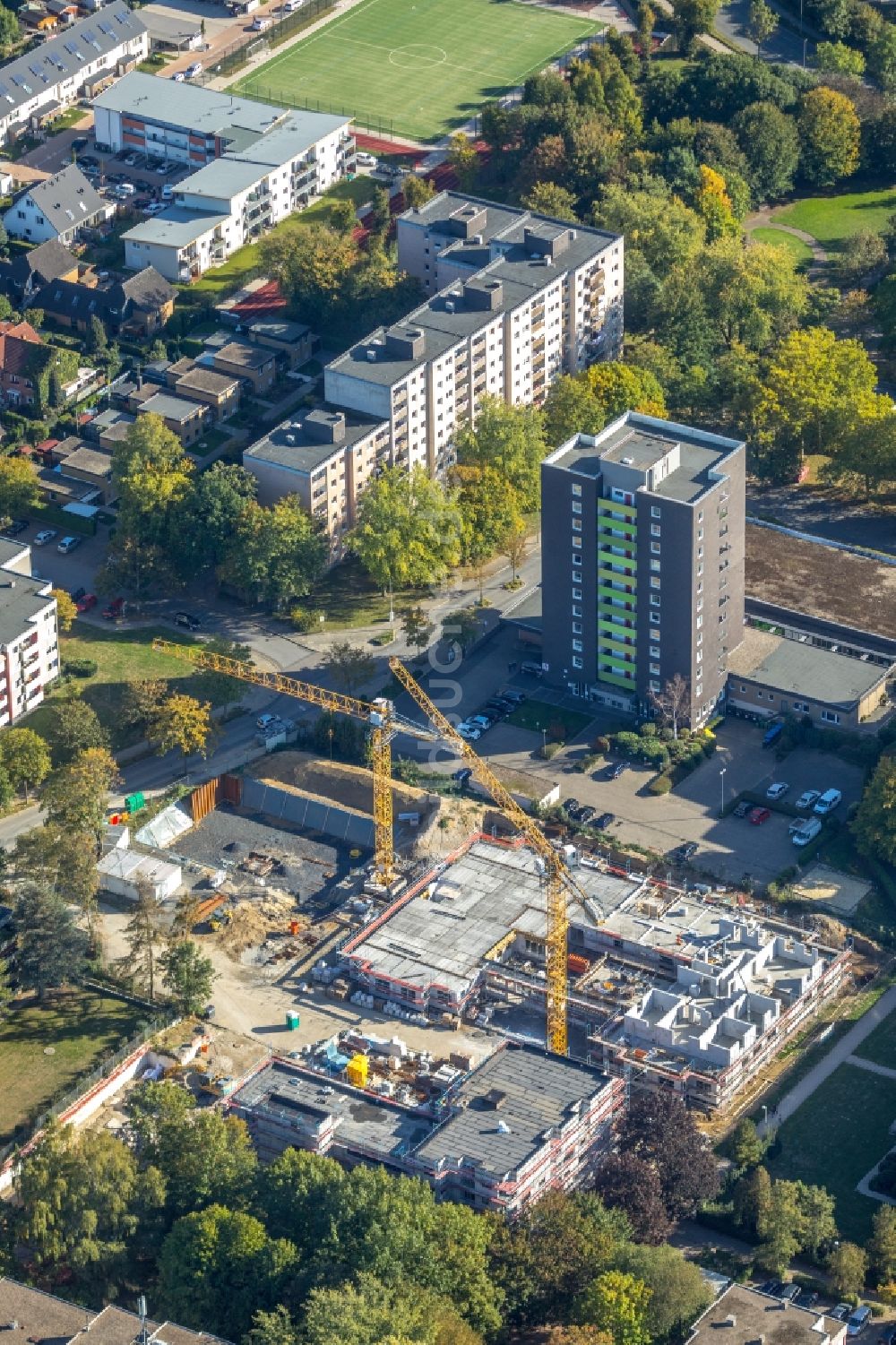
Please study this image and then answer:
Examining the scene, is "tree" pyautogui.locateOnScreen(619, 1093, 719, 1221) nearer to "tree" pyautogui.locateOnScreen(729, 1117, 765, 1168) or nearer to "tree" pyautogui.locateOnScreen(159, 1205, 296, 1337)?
"tree" pyautogui.locateOnScreen(729, 1117, 765, 1168)

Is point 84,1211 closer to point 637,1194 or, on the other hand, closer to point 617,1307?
point 617,1307

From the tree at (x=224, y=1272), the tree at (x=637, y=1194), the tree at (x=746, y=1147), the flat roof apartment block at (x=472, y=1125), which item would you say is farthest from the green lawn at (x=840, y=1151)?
the tree at (x=224, y=1272)

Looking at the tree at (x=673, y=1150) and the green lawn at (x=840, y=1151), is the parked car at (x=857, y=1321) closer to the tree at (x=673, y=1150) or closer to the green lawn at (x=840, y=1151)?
the green lawn at (x=840, y=1151)

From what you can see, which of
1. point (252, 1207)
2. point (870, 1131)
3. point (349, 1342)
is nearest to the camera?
point (349, 1342)

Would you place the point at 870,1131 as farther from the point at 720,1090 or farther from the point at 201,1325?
the point at 201,1325

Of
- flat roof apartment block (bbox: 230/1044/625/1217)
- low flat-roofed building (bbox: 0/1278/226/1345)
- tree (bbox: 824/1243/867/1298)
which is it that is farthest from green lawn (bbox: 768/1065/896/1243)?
low flat-roofed building (bbox: 0/1278/226/1345)

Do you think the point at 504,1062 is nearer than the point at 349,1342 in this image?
No

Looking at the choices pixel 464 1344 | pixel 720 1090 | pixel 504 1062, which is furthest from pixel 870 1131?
pixel 464 1344
